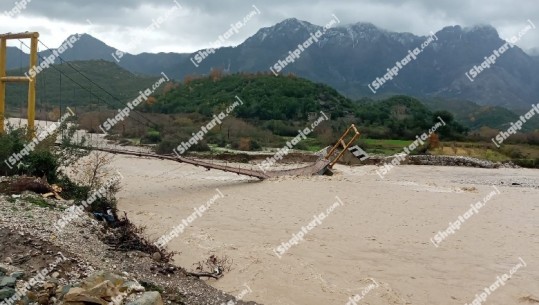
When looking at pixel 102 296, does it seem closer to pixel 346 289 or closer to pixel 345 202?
pixel 346 289

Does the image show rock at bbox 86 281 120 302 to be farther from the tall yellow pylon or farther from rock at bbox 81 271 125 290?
the tall yellow pylon

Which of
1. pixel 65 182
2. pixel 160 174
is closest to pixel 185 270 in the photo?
pixel 65 182

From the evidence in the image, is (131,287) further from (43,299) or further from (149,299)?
(43,299)

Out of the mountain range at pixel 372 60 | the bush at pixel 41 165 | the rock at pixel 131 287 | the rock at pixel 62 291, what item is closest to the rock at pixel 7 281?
the rock at pixel 62 291

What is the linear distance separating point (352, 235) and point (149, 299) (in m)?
5.46

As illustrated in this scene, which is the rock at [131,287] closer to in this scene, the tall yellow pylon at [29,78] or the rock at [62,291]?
the rock at [62,291]

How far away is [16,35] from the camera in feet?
45.4

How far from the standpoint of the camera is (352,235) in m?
10.1

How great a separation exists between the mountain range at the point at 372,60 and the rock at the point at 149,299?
120 meters

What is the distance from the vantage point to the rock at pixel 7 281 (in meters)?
5.45

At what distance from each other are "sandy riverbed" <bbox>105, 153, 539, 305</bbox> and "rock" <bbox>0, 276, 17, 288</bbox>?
2.52 meters

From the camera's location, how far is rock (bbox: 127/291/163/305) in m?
5.34

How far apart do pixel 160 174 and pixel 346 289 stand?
45.0 feet

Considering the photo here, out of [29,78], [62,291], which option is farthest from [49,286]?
[29,78]
